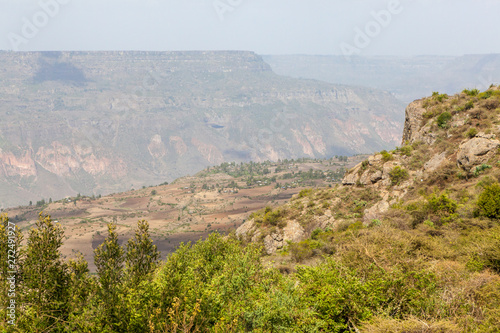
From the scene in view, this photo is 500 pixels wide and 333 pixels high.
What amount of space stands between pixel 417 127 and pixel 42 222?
48.9m

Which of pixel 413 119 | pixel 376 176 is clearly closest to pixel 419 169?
pixel 376 176

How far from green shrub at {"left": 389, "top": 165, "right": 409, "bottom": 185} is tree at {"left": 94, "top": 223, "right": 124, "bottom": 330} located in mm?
32963

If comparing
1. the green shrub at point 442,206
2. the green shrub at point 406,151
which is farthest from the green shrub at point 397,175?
the green shrub at point 442,206

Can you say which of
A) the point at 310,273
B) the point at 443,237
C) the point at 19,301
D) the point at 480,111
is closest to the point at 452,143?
the point at 480,111

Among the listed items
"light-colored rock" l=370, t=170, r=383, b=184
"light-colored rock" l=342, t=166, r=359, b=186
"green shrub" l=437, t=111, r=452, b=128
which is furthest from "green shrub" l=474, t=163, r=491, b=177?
"light-colored rock" l=342, t=166, r=359, b=186

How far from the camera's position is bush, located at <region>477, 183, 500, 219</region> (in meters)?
23.7

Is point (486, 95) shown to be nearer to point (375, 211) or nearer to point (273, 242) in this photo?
point (375, 211)

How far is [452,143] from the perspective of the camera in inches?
1505

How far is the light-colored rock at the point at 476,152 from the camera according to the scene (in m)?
32.6

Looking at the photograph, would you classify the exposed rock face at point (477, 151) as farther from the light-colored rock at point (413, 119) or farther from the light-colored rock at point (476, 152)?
the light-colored rock at point (413, 119)

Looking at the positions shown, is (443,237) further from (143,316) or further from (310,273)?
(143,316)

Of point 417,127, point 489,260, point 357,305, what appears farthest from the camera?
point 417,127

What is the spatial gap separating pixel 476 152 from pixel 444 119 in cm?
1052

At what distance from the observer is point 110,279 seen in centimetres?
1662
